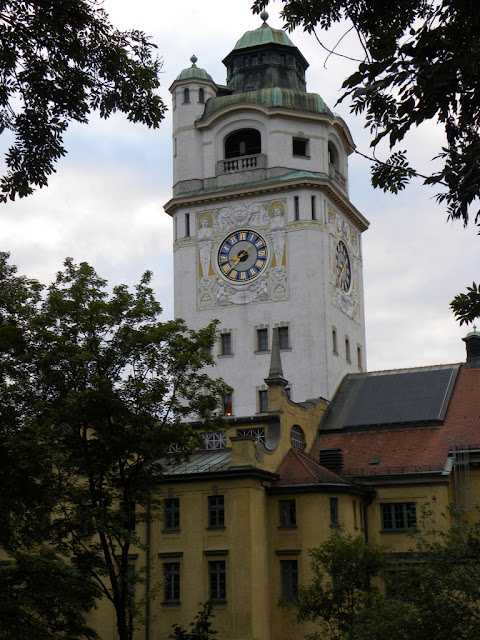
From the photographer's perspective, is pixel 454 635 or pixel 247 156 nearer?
pixel 454 635

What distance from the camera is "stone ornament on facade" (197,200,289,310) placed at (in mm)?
61688

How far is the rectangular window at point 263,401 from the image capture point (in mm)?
59281

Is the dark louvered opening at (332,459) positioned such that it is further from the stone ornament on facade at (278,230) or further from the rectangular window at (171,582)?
the stone ornament on facade at (278,230)

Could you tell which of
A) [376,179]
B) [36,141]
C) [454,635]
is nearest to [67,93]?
[36,141]

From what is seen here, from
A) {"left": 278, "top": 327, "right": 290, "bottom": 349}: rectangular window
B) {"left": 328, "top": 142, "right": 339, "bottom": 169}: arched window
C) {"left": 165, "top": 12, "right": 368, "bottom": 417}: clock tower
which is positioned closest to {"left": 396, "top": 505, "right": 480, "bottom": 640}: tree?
{"left": 165, "top": 12, "right": 368, "bottom": 417}: clock tower

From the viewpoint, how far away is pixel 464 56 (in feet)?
41.5

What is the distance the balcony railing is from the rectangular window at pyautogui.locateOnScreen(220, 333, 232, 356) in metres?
9.76

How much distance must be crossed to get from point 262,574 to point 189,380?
569 inches

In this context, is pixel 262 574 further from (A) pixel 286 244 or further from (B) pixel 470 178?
(B) pixel 470 178

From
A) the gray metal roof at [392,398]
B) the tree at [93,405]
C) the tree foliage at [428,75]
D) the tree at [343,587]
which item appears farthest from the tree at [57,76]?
the gray metal roof at [392,398]

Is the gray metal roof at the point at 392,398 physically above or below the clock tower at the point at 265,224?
below

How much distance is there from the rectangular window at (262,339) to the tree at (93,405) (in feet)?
71.4

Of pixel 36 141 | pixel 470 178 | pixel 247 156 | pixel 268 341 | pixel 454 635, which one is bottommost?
pixel 454 635

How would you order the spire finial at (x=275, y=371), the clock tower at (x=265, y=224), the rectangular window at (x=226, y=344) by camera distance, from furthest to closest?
the rectangular window at (x=226, y=344) < the clock tower at (x=265, y=224) < the spire finial at (x=275, y=371)
